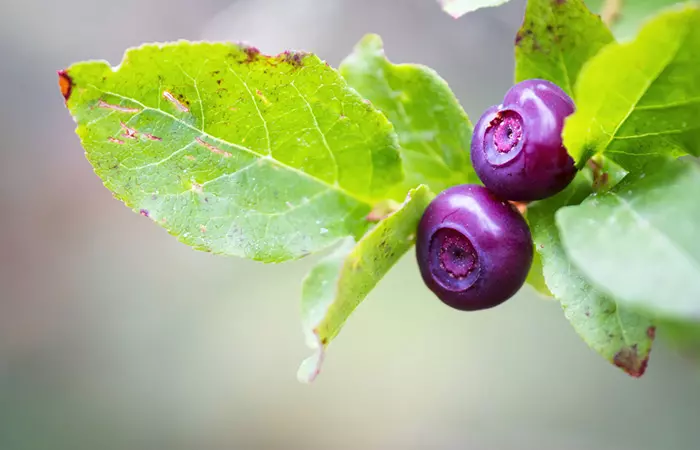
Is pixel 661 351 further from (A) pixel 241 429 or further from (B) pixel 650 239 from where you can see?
(B) pixel 650 239

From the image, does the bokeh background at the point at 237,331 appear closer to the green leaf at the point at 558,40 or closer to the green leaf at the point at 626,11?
the green leaf at the point at 626,11

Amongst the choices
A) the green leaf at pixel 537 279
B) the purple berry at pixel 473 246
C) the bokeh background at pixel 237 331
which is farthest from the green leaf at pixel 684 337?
the bokeh background at pixel 237 331

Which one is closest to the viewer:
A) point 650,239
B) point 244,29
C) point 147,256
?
point 650,239

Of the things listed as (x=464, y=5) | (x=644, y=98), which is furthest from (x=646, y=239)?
(x=464, y=5)

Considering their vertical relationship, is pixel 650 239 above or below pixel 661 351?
above

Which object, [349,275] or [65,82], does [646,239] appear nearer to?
[349,275]

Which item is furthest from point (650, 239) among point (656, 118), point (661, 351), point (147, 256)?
point (147, 256)
